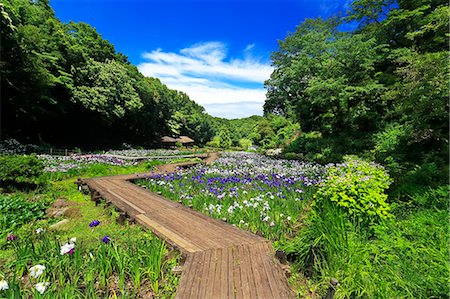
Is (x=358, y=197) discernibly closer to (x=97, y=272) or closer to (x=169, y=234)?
(x=169, y=234)

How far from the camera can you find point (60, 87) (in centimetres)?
2125

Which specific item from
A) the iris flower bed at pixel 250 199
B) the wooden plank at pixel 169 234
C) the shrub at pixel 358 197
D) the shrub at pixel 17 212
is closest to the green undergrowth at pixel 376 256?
the shrub at pixel 358 197

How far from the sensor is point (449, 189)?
165 inches

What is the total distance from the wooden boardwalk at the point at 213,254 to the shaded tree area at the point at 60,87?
13.9m

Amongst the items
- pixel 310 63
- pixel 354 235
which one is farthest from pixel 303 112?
pixel 354 235

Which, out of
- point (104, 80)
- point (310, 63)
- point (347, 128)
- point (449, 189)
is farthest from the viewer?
point (104, 80)

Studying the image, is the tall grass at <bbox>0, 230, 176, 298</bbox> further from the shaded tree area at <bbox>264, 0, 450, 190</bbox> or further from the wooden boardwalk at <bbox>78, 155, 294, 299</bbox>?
the shaded tree area at <bbox>264, 0, 450, 190</bbox>

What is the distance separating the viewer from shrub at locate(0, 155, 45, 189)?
688cm

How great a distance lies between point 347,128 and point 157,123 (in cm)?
3222

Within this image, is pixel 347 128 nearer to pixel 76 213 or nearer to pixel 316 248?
pixel 316 248

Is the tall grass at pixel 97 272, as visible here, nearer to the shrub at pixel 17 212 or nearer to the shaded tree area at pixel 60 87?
the shrub at pixel 17 212

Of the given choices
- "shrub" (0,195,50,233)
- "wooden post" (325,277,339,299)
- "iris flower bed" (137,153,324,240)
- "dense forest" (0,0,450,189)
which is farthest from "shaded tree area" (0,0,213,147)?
"wooden post" (325,277,339,299)

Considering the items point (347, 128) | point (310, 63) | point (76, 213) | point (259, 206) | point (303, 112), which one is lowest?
point (76, 213)

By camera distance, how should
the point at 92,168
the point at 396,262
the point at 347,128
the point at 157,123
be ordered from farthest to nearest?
1. the point at 157,123
2. the point at 347,128
3. the point at 92,168
4. the point at 396,262
